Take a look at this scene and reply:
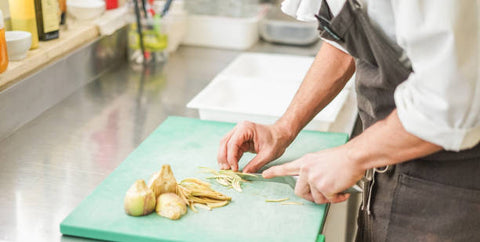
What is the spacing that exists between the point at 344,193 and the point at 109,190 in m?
0.45

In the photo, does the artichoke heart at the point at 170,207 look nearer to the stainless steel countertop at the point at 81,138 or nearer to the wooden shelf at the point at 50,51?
the stainless steel countertop at the point at 81,138

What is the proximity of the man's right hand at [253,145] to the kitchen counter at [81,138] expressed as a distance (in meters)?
0.29

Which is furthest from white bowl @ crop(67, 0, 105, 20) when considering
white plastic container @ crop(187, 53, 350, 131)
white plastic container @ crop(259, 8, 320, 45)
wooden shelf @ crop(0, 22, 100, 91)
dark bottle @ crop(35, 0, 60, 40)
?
white plastic container @ crop(259, 8, 320, 45)

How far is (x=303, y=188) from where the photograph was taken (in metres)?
1.12

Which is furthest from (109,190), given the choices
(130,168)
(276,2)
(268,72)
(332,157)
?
(276,2)

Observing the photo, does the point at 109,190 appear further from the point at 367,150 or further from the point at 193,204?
the point at 367,150

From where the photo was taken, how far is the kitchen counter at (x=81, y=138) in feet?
3.90

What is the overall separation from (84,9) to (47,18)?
27 centimetres

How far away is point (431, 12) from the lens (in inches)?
33.8

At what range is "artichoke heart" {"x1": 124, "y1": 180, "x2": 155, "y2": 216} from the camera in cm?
105

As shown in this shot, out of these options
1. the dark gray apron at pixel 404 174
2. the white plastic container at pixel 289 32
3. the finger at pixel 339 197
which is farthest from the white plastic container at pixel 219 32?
the finger at pixel 339 197

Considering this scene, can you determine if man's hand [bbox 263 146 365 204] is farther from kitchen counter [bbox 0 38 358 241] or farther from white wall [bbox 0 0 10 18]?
white wall [bbox 0 0 10 18]

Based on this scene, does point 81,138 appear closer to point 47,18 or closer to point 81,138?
point 81,138

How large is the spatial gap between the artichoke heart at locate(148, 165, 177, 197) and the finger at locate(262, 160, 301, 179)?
0.64 ft
